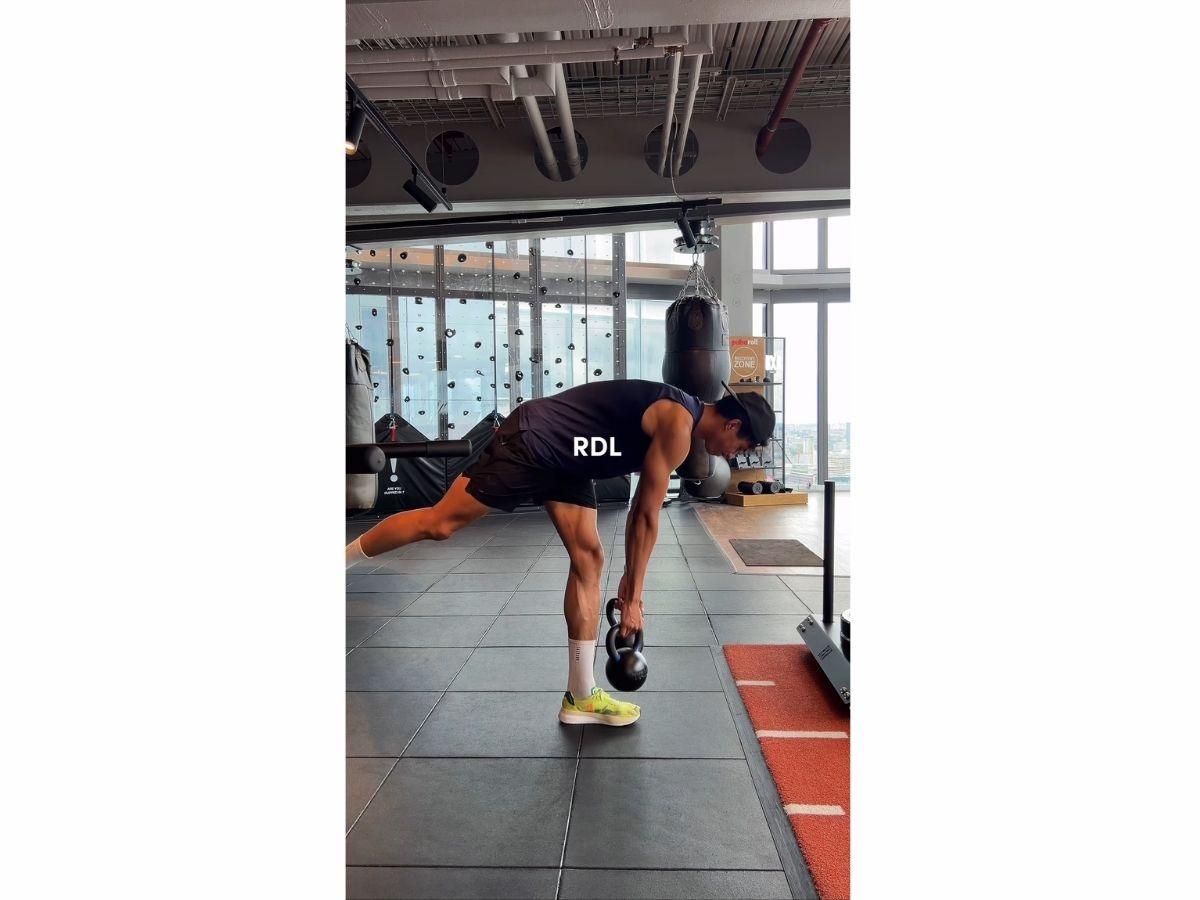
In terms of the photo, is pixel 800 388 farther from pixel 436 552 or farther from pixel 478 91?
pixel 478 91

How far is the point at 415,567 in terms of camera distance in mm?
5086

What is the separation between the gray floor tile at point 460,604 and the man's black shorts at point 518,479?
5.12 ft

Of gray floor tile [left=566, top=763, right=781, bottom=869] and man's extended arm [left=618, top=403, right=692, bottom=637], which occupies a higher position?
man's extended arm [left=618, top=403, right=692, bottom=637]

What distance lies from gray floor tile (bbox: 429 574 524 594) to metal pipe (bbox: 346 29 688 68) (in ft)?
9.39

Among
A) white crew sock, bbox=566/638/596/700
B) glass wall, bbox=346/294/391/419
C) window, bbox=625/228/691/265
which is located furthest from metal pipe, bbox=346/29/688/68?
window, bbox=625/228/691/265

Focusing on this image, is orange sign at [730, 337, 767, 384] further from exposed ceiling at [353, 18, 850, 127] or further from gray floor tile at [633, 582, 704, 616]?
gray floor tile at [633, 582, 704, 616]

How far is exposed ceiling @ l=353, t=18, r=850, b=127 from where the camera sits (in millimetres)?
3680

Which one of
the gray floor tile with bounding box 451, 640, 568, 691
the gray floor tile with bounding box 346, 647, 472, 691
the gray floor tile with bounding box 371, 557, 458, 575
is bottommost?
the gray floor tile with bounding box 346, 647, 472, 691

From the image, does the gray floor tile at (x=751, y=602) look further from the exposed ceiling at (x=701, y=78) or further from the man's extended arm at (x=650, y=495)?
the exposed ceiling at (x=701, y=78)
